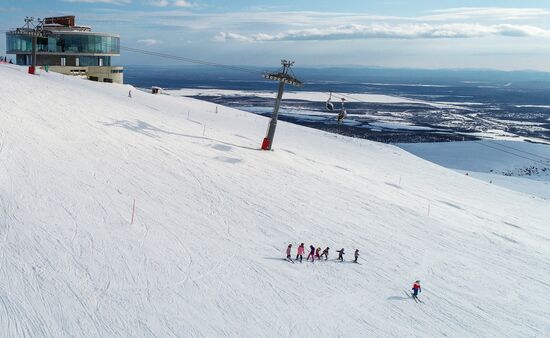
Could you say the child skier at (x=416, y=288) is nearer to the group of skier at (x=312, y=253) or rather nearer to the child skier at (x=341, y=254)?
the group of skier at (x=312, y=253)

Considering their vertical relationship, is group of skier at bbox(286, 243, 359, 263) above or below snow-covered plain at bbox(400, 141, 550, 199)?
above

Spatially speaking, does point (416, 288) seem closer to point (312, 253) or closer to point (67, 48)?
point (312, 253)

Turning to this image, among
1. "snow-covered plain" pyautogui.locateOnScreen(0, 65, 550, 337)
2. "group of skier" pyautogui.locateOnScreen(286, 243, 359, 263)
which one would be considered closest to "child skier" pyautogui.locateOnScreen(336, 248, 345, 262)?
"group of skier" pyautogui.locateOnScreen(286, 243, 359, 263)

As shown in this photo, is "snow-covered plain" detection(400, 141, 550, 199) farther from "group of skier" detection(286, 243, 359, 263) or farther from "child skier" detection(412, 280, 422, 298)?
"child skier" detection(412, 280, 422, 298)

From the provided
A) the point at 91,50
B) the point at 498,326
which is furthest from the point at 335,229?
the point at 91,50

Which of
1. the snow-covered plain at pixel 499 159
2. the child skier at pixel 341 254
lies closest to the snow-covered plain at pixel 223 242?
the child skier at pixel 341 254
